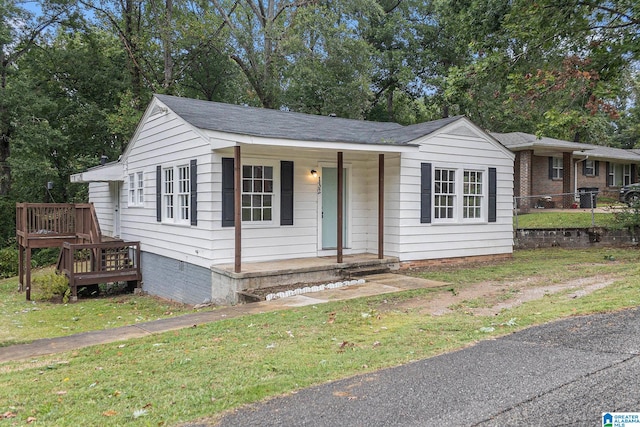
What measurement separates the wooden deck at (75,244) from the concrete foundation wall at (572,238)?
37.7 ft

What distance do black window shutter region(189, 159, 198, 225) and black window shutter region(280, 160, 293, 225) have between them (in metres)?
1.78

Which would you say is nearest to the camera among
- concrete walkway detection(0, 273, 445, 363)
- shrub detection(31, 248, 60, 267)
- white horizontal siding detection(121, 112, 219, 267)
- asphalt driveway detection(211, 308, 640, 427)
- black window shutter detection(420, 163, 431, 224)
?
asphalt driveway detection(211, 308, 640, 427)

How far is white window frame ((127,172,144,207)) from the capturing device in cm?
1340

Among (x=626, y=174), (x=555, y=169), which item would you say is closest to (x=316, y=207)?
(x=555, y=169)

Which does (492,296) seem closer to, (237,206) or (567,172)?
(237,206)

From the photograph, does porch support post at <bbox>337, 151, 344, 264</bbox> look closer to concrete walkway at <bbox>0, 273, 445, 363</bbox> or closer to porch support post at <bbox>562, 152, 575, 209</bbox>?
concrete walkway at <bbox>0, 273, 445, 363</bbox>

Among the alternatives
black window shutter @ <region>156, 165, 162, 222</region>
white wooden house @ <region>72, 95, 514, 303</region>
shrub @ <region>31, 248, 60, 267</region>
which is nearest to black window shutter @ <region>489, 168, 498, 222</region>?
white wooden house @ <region>72, 95, 514, 303</region>

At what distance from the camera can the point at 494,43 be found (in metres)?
12.2

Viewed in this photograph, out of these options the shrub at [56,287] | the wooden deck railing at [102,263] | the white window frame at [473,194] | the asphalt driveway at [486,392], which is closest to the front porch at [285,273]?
the white window frame at [473,194]

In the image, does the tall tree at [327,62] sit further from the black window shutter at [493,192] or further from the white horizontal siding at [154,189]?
the black window shutter at [493,192]

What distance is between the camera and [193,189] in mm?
9984

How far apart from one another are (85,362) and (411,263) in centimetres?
735

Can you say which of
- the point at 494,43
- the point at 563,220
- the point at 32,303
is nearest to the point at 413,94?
the point at 563,220

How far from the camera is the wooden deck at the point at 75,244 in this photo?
11.8 m
